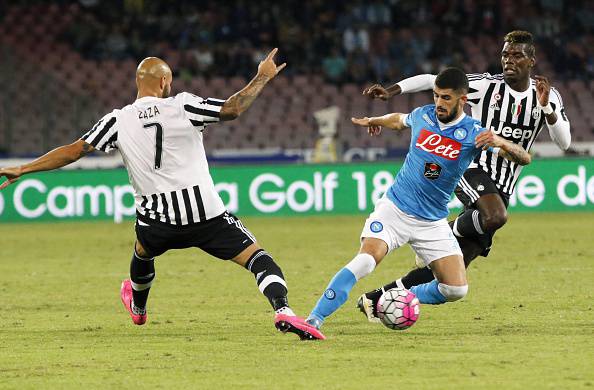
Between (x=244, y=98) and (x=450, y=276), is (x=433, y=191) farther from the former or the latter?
(x=244, y=98)

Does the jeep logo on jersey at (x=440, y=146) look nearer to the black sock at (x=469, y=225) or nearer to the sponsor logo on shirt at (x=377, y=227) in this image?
the sponsor logo on shirt at (x=377, y=227)

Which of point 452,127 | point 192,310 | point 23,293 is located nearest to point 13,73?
point 23,293

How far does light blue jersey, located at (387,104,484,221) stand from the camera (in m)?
8.05

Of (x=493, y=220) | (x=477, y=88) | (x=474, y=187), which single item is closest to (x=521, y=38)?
(x=477, y=88)

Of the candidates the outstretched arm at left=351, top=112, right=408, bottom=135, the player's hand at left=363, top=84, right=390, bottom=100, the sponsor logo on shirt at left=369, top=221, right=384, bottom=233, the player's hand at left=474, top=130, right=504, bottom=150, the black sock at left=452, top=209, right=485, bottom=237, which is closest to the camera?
the player's hand at left=474, top=130, right=504, bottom=150

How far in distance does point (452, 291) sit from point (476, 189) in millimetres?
1604

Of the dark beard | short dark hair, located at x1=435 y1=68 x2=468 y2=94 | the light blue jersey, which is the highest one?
short dark hair, located at x1=435 y1=68 x2=468 y2=94

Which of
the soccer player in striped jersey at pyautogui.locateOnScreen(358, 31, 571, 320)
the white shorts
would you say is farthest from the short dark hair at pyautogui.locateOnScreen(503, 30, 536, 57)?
the white shorts

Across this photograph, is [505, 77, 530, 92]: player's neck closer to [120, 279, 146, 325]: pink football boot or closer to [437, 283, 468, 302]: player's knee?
[437, 283, 468, 302]: player's knee

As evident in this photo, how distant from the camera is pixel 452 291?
823 cm

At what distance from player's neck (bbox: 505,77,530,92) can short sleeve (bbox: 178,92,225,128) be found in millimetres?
2993

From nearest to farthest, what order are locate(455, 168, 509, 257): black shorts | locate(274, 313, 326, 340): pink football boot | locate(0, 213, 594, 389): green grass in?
locate(0, 213, 594, 389): green grass → locate(274, 313, 326, 340): pink football boot → locate(455, 168, 509, 257): black shorts

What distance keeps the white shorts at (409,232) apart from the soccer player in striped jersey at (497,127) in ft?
3.22

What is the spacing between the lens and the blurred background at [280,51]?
25109 mm
